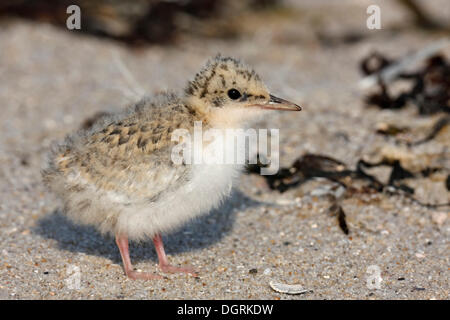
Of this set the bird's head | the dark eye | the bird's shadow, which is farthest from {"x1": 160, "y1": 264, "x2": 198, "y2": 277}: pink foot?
the dark eye

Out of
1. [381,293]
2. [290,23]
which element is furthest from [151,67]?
[381,293]

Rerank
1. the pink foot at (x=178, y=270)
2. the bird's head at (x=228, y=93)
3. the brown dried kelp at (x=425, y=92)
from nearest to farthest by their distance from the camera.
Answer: the bird's head at (x=228, y=93), the pink foot at (x=178, y=270), the brown dried kelp at (x=425, y=92)

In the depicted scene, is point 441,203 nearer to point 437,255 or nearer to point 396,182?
point 396,182

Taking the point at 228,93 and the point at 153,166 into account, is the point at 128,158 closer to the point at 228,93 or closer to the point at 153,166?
the point at 153,166

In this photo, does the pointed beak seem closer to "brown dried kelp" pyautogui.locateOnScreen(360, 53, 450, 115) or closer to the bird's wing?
the bird's wing

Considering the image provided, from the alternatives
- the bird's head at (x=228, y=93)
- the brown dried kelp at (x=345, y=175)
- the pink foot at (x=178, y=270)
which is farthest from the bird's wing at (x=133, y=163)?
the brown dried kelp at (x=345, y=175)

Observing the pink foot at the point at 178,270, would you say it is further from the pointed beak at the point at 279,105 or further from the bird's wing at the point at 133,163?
the pointed beak at the point at 279,105

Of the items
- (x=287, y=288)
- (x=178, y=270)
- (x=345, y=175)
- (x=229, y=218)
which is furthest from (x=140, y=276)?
(x=345, y=175)

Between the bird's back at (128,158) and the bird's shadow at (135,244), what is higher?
the bird's back at (128,158)
